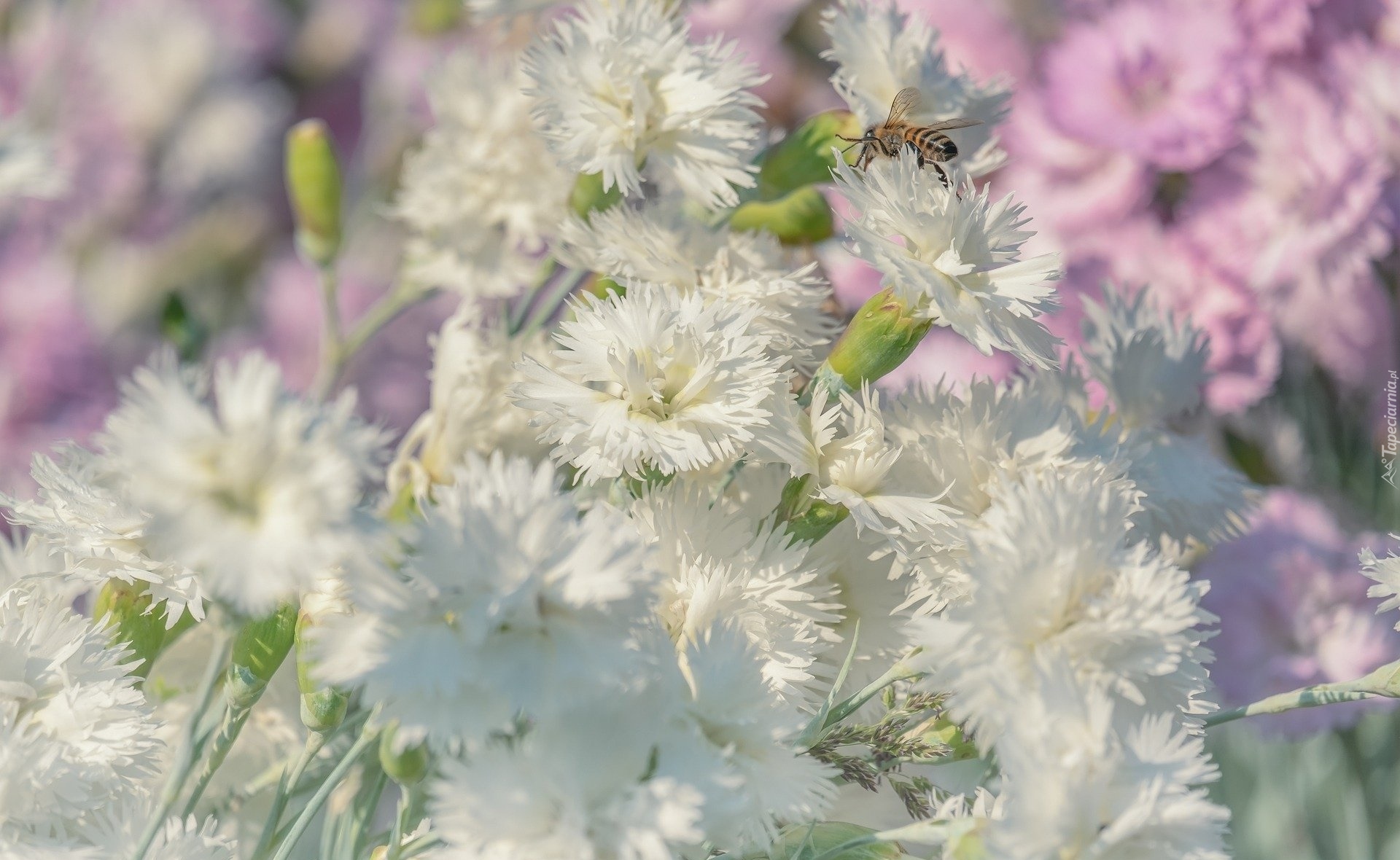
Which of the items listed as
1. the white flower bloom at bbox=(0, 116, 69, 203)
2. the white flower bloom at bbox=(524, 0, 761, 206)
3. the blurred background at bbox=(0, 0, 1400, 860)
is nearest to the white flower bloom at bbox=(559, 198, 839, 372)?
the white flower bloom at bbox=(524, 0, 761, 206)

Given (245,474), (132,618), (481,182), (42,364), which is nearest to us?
(245,474)

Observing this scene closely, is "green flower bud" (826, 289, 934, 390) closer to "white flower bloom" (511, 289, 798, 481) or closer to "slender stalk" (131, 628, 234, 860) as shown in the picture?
"white flower bloom" (511, 289, 798, 481)

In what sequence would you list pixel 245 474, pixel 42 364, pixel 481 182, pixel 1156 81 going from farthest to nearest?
pixel 42 364 < pixel 1156 81 < pixel 481 182 < pixel 245 474

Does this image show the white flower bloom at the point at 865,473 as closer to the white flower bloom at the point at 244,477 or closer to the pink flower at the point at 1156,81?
the white flower bloom at the point at 244,477

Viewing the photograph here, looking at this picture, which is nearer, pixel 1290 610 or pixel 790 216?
pixel 790 216

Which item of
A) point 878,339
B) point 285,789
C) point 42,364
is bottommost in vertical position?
point 42,364

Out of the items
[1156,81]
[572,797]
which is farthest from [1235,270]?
[572,797]

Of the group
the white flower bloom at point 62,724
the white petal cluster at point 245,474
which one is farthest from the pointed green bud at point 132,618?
the white petal cluster at point 245,474

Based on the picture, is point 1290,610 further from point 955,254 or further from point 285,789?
point 285,789
